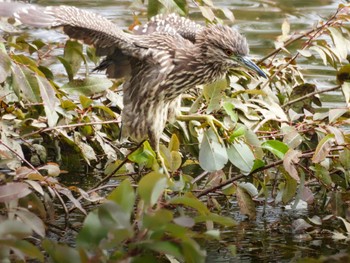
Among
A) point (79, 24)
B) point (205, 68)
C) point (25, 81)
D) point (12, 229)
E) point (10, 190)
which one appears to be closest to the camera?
point (12, 229)

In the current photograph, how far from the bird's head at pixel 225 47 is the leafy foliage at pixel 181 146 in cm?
18

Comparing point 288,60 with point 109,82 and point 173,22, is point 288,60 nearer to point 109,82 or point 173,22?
point 173,22

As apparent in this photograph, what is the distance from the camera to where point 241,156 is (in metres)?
5.20

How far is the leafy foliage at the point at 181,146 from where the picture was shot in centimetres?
466

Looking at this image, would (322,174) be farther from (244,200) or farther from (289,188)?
(244,200)

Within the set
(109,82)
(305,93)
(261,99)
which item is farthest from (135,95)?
(305,93)

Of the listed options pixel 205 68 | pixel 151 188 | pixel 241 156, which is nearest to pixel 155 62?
pixel 205 68

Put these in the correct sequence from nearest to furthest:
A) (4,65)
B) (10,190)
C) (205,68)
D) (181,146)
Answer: (10,190) < (4,65) < (205,68) < (181,146)

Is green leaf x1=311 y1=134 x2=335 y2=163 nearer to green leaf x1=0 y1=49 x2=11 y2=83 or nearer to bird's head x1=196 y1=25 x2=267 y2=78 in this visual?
bird's head x1=196 y1=25 x2=267 y2=78

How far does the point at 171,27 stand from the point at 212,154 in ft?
4.91

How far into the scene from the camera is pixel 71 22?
543 cm

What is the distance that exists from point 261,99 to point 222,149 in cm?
134

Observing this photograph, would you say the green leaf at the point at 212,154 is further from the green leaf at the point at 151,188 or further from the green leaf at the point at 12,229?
the green leaf at the point at 12,229

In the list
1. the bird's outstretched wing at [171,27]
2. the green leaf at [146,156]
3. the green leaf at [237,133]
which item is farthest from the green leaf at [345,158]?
the bird's outstretched wing at [171,27]
